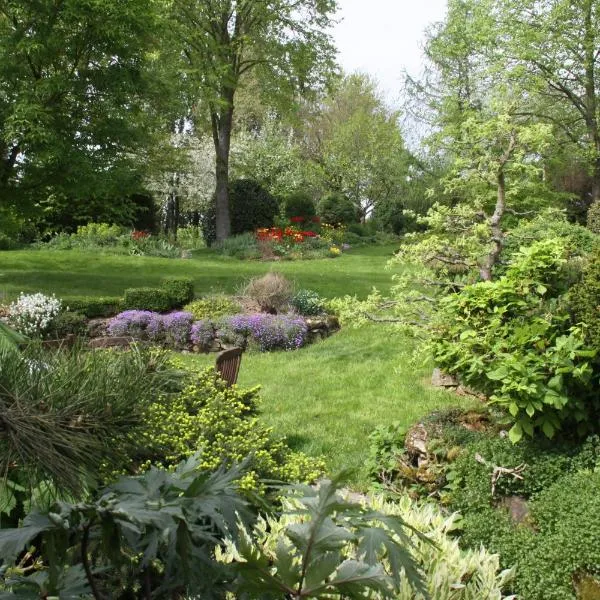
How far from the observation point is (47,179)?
1348 centimetres

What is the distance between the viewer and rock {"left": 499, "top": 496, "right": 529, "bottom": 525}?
153 inches

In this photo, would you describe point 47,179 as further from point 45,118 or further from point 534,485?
point 534,485

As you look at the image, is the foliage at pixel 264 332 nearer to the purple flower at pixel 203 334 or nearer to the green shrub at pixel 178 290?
the purple flower at pixel 203 334

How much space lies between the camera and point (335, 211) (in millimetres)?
28422

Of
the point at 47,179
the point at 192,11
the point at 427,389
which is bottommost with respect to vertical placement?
the point at 427,389

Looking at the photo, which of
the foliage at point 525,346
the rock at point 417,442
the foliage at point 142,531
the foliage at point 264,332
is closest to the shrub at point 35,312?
the foliage at point 264,332

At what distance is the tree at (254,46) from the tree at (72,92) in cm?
796

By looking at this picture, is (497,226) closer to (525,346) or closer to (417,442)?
(525,346)

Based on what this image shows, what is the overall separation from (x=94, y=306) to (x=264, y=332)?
3.17 meters

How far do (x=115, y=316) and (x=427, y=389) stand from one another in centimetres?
637

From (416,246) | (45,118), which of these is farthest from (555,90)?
(416,246)

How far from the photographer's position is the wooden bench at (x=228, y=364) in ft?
18.1

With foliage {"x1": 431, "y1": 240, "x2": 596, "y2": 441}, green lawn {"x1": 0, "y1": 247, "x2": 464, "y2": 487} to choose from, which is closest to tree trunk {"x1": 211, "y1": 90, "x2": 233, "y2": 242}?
green lawn {"x1": 0, "y1": 247, "x2": 464, "y2": 487}

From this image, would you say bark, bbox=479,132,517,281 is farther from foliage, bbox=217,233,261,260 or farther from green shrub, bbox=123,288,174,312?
foliage, bbox=217,233,261,260
